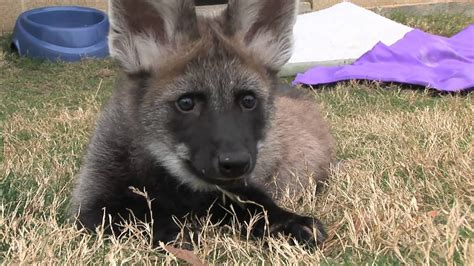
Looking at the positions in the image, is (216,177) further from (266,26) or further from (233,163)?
(266,26)

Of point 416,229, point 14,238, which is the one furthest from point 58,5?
point 416,229

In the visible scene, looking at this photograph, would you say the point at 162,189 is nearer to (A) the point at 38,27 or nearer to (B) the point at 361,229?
(B) the point at 361,229

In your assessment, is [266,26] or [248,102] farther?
[266,26]

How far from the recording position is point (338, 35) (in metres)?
7.85

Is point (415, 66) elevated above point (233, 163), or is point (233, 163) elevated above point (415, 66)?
point (233, 163)

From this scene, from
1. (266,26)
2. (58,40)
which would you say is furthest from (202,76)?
(58,40)

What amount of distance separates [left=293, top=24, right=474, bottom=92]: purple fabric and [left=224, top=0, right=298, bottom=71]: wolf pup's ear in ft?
10.8

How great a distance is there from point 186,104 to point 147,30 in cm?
48

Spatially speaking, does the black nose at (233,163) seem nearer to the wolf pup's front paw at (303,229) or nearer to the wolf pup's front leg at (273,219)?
the wolf pup's front leg at (273,219)

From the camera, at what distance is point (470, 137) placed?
412 centimetres

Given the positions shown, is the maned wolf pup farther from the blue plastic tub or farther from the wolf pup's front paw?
the blue plastic tub

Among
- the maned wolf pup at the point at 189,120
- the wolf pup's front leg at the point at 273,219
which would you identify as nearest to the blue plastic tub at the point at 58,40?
the maned wolf pup at the point at 189,120

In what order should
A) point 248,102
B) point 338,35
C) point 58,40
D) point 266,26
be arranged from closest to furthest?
point 248,102 → point 266,26 → point 338,35 → point 58,40

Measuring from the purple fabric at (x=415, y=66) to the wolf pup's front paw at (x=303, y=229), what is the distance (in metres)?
3.69
